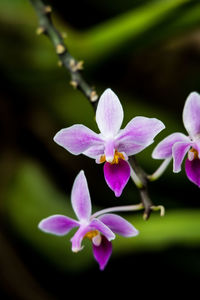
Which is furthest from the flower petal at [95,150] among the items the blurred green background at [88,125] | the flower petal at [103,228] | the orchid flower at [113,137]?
the blurred green background at [88,125]

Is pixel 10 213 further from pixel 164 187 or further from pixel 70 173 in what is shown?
pixel 164 187

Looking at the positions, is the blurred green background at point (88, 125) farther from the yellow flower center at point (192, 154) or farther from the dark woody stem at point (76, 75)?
the yellow flower center at point (192, 154)

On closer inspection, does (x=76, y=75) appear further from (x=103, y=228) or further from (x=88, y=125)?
(x=88, y=125)

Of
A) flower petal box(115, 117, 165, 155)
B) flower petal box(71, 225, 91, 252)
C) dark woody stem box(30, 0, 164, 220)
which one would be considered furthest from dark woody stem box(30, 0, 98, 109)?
flower petal box(71, 225, 91, 252)

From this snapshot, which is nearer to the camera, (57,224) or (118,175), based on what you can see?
(118,175)

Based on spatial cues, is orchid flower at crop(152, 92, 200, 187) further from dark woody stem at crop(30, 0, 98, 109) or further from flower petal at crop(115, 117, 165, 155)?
dark woody stem at crop(30, 0, 98, 109)

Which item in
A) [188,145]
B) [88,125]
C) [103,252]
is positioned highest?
[88,125]

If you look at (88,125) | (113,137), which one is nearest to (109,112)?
(113,137)

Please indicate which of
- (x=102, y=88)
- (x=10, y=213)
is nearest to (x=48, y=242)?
(x=10, y=213)
